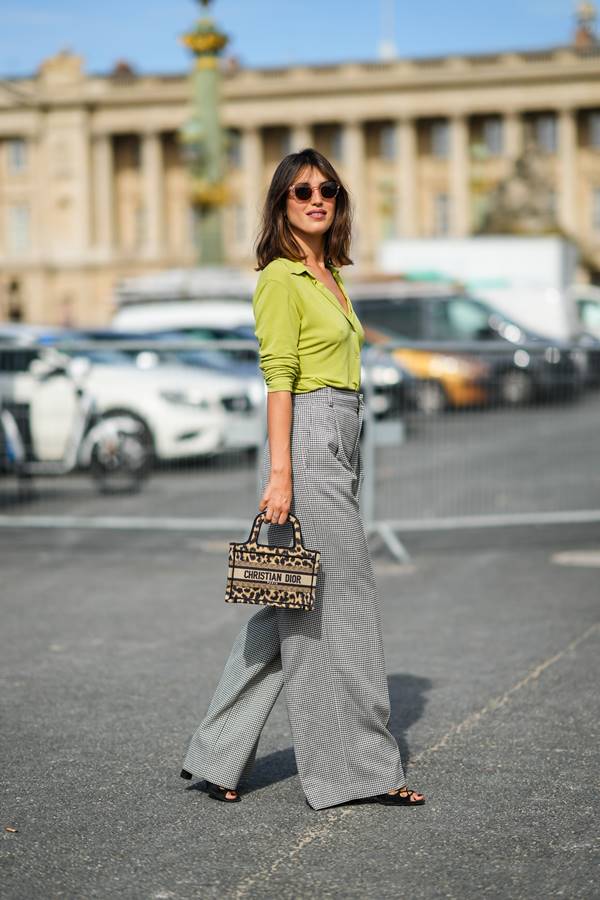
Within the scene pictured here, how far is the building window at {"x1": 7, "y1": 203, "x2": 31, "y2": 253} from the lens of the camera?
95.7 metres

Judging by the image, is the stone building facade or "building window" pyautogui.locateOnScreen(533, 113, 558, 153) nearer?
the stone building facade

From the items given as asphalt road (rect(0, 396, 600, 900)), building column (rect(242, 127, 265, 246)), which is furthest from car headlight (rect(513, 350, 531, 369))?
building column (rect(242, 127, 265, 246))

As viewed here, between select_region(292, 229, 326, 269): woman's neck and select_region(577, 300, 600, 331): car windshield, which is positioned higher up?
select_region(577, 300, 600, 331): car windshield

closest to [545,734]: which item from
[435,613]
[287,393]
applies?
[287,393]

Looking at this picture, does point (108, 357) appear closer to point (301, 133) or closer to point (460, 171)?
point (460, 171)

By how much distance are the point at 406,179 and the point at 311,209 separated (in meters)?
86.1

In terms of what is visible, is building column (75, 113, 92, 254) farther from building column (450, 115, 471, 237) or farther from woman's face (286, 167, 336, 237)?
woman's face (286, 167, 336, 237)

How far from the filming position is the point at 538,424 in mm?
10602

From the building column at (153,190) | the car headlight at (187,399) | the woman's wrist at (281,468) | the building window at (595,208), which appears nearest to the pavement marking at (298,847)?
the woman's wrist at (281,468)

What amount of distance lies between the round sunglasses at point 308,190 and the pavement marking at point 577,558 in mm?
5593

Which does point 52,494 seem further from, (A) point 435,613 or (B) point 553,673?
(B) point 553,673

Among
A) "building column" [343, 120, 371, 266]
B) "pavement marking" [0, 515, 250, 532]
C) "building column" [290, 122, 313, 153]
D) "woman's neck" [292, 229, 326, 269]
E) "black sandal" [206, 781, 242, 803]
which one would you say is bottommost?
"black sandal" [206, 781, 242, 803]

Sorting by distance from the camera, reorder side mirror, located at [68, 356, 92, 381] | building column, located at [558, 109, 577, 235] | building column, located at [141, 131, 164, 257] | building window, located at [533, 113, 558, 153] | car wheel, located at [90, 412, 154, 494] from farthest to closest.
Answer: building column, located at [141, 131, 164, 257] → building window, located at [533, 113, 558, 153] → building column, located at [558, 109, 577, 235] → side mirror, located at [68, 356, 92, 381] → car wheel, located at [90, 412, 154, 494]

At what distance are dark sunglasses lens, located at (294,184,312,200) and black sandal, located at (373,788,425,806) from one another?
1.81m
